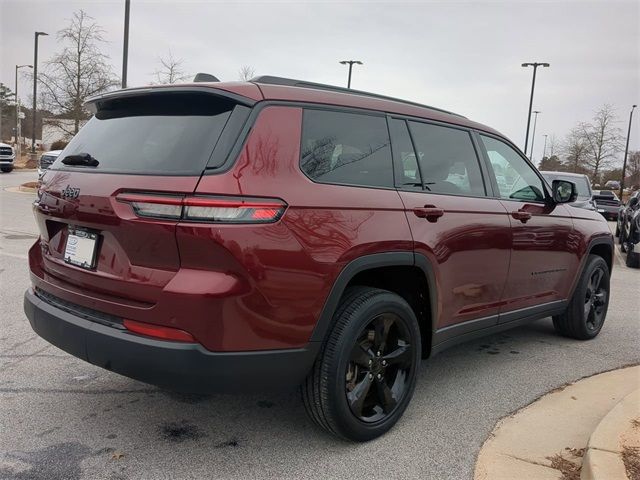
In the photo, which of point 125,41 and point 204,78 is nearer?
point 204,78

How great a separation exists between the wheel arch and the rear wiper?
142cm

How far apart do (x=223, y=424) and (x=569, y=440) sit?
2000 mm

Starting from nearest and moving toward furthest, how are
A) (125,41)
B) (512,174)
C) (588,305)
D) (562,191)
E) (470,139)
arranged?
(470,139) → (512,174) → (562,191) → (588,305) → (125,41)

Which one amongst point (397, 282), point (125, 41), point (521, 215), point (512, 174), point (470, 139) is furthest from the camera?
point (125, 41)

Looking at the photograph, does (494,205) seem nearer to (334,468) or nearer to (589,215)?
(589,215)

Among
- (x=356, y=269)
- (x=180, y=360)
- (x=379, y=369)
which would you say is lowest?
(x=379, y=369)

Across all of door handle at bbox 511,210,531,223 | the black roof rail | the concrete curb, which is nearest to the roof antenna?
the black roof rail

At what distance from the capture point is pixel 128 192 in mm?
2568

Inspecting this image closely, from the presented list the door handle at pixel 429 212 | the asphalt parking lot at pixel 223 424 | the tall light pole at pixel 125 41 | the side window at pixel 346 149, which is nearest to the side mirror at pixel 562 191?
the asphalt parking lot at pixel 223 424

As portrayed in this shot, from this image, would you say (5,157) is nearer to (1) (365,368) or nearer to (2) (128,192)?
(2) (128,192)

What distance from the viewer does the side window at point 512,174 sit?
4141 mm

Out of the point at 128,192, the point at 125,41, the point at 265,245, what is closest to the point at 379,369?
the point at 265,245

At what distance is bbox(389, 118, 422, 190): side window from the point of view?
3.26 meters

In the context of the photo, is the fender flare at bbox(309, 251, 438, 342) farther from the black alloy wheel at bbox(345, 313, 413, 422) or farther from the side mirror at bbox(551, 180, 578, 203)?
the side mirror at bbox(551, 180, 578, 203)
